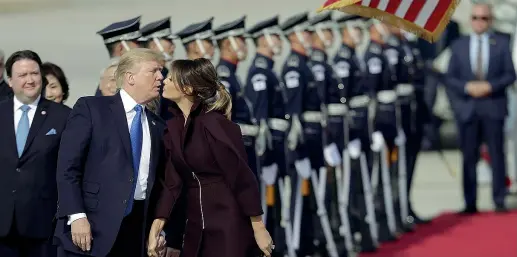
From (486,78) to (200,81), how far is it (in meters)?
6.45

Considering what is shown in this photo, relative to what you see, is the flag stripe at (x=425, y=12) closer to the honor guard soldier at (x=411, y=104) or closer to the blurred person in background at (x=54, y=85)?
the blurred person in background at (x=54, y=85)

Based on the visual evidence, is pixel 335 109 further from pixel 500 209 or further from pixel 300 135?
pixel 500 209

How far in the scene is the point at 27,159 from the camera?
6738 mm

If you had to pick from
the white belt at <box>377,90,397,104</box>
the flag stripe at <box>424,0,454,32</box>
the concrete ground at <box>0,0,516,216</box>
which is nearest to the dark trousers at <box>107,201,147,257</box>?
the flag stripe at <box>424,0,454,32</box>

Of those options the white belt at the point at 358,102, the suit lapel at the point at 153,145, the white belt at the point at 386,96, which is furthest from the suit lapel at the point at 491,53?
the suit lapel at the point at 153,145

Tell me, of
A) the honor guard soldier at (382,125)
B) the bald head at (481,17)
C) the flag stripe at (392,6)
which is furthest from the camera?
the bald head at (481,17)

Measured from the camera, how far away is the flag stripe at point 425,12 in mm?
7832

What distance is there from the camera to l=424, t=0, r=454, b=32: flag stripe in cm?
783

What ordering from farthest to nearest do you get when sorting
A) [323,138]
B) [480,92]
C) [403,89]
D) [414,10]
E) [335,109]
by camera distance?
[480,92] → [403,89] → [335,109] → [323,138] → [414,10]

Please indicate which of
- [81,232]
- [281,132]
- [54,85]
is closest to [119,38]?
[54,85]

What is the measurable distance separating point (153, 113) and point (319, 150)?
362cm

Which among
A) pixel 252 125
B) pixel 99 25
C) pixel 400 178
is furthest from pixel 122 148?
pixel 99 25

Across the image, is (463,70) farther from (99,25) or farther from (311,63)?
(99,25)

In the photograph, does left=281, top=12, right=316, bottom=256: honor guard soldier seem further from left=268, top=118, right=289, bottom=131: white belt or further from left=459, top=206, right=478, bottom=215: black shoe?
left=459, top=206, right=478, bottom=215: black shoe
